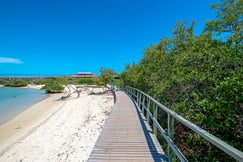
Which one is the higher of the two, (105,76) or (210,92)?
(105,76)

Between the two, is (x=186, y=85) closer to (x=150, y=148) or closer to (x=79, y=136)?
(x=150, y=148)

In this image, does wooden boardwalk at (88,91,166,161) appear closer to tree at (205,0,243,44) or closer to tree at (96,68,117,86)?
tree at (205,0,243,44)

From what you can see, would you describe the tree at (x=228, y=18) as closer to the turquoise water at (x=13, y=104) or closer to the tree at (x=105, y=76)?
the tree at (x=105, y=76)

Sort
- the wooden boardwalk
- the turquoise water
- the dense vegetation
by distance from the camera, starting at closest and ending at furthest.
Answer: the dense vegetation → the wooden boardwalk → the turquoise water

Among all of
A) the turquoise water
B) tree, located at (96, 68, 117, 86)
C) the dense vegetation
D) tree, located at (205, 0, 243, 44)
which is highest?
tree, located at (205, 0, 243, 44)

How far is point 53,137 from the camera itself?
6.05 metres

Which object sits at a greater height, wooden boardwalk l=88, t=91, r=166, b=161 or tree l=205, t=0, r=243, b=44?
Answer: tree l=205, t=0, r=243, b=44

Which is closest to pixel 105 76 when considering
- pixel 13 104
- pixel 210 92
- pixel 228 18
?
pixel 13 104

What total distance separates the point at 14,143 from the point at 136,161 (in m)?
6.58

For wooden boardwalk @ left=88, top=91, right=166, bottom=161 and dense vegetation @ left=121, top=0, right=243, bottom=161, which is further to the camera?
wooden boardwalk @ left=88, top=91, right=166, bottom=161

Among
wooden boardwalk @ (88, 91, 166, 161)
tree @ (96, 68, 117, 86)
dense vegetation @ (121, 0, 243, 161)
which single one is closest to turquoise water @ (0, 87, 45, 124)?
tree @ (96, 68, 117, 86)

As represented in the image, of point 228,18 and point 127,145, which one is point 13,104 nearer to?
point 127,145

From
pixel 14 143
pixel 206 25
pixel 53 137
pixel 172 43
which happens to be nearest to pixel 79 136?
pixel 53 137

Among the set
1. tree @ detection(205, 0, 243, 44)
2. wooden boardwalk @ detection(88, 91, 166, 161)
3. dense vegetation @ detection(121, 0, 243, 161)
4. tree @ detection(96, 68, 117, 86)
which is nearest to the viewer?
dense vegetation @ detection(121, 0, 243, 161)
